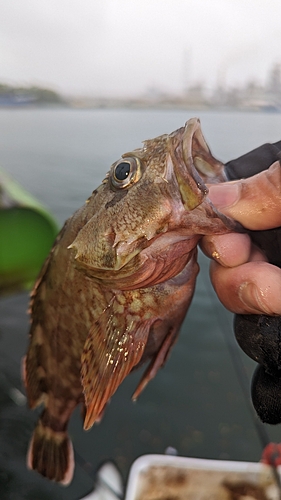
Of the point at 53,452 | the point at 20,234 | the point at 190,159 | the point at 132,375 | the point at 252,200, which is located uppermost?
the point at 190,159

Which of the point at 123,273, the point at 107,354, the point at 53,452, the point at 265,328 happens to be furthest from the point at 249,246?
the point at 53,452

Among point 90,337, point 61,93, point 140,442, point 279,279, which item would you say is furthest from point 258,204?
point 140,442

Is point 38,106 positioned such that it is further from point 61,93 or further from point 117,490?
point 117,490

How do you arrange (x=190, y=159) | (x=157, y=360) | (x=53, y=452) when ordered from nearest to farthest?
(x=190, y=159)
(x=157, y=360)
(x=53, y=452)

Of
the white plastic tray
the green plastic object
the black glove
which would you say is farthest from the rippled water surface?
the black glove

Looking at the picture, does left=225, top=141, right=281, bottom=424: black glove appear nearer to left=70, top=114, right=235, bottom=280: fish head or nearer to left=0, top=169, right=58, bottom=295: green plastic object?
left=70, top=114, right=235, bottom=280: fish head

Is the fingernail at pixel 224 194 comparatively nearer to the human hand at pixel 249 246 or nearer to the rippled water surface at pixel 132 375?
the human hand at pixel 249 246

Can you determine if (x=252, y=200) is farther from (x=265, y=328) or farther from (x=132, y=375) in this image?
(x=132, y=375)
